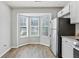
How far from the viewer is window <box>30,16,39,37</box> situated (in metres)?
8.91

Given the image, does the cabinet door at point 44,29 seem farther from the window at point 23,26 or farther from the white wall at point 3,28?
the white wall at point 3,28

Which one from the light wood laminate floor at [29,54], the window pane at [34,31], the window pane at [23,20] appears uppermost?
the window pane at [23,20]

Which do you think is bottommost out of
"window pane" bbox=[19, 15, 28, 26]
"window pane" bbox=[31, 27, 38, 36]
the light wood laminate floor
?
the light wood laminate floor

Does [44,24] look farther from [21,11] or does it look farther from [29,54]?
[29,54]

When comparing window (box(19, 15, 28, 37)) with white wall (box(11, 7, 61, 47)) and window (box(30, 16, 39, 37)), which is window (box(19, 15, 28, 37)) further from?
white wall (box(11, 7, 61, 47))

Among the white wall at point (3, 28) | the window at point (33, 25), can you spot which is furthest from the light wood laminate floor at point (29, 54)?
the window at point (33, 25)

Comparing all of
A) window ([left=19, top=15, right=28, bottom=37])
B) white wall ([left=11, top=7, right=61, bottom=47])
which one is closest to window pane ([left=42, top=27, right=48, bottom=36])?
window ([left=19, top=15, right=28, bottom=37])

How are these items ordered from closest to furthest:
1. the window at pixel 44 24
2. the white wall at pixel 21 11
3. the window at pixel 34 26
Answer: the white wall at pixel 21 11 < the window at pixel 44 24 < the window at pixel 34 26

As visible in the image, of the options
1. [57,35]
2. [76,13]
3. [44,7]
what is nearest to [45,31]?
[44,7]

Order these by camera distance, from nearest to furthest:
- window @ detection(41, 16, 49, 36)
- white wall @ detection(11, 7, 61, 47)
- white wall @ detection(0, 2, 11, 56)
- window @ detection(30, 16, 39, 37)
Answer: white wall @ detection(0, 2, 11, 56) < white wall @ detection(11, 7, 61, 47) < window @ detection(41, 16, 49, 36) < window @ detection(30, 16, 39, 37)

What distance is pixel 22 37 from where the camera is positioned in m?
8.21

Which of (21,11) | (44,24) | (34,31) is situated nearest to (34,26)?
(34,31)

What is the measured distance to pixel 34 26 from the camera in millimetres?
8945

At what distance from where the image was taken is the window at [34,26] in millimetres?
8906
